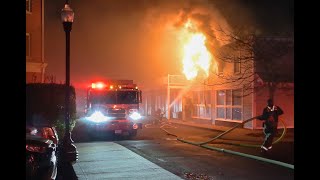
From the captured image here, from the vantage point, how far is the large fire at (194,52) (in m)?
28.5

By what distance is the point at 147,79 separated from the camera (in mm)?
46844

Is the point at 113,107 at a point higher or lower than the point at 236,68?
lower

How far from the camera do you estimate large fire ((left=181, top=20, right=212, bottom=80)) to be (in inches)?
1124

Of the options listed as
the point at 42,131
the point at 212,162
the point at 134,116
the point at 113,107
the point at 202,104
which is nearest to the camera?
the point at 42,131

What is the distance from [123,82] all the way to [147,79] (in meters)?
27.2

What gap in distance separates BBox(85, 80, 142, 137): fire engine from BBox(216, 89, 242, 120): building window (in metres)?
7.44

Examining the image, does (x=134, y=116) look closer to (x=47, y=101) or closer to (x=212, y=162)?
(x=47, y=101)

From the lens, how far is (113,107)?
738 inches

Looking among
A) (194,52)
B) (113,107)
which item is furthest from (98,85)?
(194,52)

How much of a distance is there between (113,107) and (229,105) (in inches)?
381

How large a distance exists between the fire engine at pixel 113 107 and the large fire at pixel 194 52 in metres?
10.4

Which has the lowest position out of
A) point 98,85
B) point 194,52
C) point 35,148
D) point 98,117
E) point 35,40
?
point 98,117

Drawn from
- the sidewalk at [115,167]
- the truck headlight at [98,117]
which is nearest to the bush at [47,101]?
the truck headlight at [98,117]
